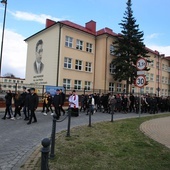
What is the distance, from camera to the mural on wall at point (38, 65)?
3853cm

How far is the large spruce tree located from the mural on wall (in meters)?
11.8

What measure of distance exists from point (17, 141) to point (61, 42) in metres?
28.2

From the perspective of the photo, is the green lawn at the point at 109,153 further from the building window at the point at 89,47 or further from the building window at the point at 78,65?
the building window at the point at 89,47

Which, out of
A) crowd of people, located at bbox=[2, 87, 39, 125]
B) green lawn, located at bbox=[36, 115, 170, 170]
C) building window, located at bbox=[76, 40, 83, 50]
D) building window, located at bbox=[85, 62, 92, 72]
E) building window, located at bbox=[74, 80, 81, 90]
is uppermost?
building window, located at bbox=[76, 40, 83, 50]

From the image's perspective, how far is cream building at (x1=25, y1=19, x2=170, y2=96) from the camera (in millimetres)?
35344

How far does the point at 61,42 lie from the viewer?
35.1m

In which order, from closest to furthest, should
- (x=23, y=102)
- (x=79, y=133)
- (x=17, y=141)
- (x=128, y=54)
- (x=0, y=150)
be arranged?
1. (x=0, y=150)
2. (x=17, y=141)
3. (x=79, y=133)
4. (x=23, y=102)
5. (x=128, y=54)

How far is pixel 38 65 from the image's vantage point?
3959 centimetres

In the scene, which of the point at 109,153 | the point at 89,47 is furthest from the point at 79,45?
the point at 109,153

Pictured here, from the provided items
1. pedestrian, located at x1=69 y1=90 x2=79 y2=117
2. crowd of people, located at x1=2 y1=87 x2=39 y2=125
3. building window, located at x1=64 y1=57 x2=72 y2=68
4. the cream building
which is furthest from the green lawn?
building window, located at x1=64 y1=57 x2=72 y2=68

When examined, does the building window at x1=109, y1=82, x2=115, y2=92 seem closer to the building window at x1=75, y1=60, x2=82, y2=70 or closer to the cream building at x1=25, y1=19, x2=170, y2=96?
the cream building at x1=25, y1=19, x2=170, y2=96

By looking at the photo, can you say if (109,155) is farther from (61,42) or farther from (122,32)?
(122,32)

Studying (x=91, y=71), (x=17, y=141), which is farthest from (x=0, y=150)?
(x=91, y=71)

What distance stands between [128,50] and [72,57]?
8.94m
